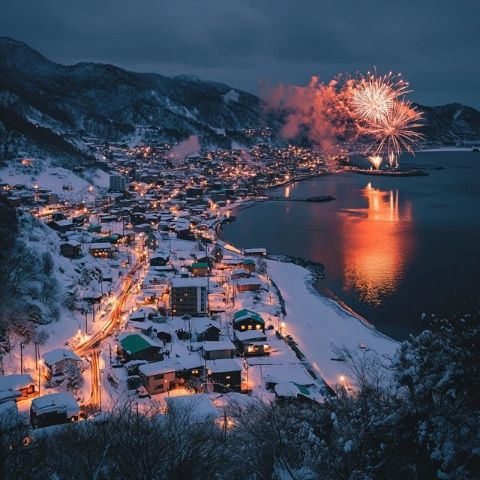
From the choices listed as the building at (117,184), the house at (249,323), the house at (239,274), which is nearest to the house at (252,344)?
the house at (249,323)

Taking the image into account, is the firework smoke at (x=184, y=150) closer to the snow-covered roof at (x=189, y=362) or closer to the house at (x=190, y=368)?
the snow-covered roof at (x=189, y=362)

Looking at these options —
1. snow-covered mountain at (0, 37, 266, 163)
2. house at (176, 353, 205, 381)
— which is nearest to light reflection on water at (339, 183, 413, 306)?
house at (176, 353, 205, 381)

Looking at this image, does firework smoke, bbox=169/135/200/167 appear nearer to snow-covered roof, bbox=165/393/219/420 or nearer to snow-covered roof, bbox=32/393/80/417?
snow-covered roof, bbox=32/393/80/417

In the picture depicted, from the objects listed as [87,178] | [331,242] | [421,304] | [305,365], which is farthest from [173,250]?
[87,178]

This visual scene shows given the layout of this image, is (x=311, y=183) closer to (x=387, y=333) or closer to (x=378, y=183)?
(x=378, y=183)

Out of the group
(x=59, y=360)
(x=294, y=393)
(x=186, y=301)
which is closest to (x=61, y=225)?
(x=186, y=301)

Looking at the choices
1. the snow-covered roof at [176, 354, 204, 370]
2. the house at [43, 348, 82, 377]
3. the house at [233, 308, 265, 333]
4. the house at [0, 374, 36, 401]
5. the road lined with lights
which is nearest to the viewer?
the house at [0, 374, 36, 401]
